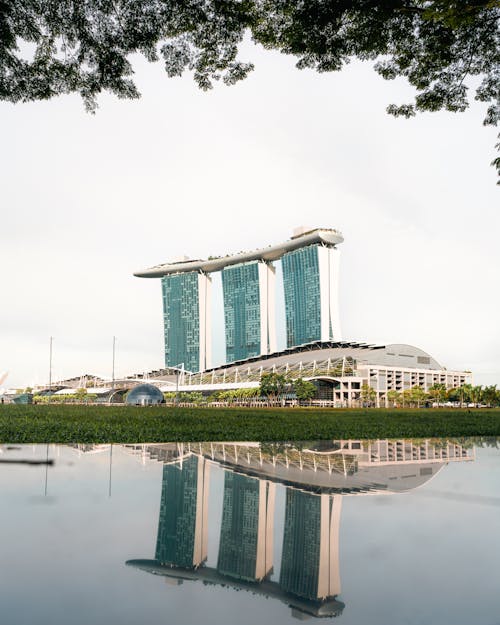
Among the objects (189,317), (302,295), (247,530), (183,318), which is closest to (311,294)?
(302,295)

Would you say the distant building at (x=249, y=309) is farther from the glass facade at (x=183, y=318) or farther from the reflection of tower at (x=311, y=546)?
the reflection of tower at (x=311, y=546)

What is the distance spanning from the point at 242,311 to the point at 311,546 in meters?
177

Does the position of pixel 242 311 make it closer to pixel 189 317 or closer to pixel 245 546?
pixel 189 317

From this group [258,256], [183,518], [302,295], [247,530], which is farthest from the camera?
[258,256]

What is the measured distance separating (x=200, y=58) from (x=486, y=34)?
671 centimetres

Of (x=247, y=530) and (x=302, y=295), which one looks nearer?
(x=247, y=530)

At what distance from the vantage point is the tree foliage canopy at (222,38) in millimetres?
11141

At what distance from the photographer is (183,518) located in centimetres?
625

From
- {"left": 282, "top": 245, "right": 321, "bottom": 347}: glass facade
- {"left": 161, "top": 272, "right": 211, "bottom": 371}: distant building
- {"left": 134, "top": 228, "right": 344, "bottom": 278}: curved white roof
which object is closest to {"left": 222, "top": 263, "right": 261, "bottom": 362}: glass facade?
{"left": 134, "top": 228, "right": 344, "bottom": 278}: curved white roof

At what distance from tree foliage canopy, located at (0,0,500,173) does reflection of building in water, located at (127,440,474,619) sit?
8.14m

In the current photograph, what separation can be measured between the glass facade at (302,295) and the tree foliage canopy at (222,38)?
147 metres

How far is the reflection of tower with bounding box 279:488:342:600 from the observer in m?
4.18

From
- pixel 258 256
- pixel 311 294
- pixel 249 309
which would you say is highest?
pixel 258 256

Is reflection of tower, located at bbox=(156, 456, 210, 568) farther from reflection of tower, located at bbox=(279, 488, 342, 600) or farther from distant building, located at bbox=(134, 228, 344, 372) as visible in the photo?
distant building, located at bbox=(134, 228, 344, 372)
